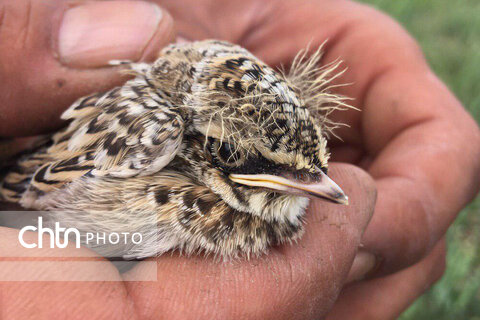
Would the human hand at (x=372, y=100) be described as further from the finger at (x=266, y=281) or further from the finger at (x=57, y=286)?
the finger at (x=57, y=286)

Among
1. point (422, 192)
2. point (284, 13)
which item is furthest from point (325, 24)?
point (422, 192)

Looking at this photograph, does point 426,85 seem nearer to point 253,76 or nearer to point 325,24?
point 325,24

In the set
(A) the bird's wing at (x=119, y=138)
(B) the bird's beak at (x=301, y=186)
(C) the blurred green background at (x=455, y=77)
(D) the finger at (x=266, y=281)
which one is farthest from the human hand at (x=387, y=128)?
(A) the bird's wing at (x=119, y=138)

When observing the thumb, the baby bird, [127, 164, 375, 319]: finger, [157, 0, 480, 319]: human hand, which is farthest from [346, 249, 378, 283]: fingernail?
the thumb

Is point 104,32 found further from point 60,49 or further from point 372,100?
point 372,100

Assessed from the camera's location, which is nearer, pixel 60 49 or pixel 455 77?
pixel 60 49

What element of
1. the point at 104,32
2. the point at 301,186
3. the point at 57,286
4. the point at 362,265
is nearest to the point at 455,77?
the point at 362,265

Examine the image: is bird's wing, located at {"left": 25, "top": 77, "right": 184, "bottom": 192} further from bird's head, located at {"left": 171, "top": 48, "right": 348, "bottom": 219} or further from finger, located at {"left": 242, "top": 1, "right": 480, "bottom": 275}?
finger, located at {"left": 242, "top": 1, "right": 480, "bottom": 275}
